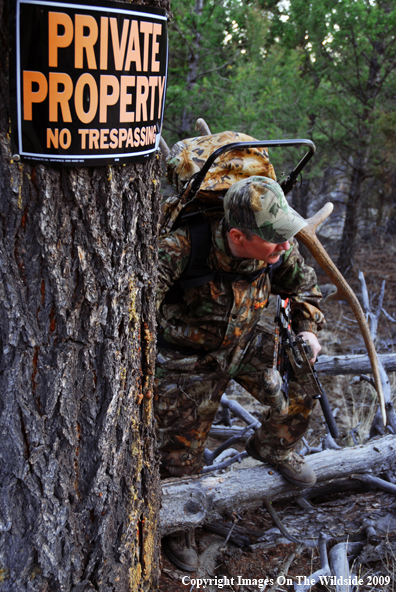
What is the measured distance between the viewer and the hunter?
110 inches

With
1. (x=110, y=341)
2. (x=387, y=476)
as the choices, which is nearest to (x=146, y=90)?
(x=110, y=341)

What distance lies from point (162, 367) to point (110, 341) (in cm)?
147

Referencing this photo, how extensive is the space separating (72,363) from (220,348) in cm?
162

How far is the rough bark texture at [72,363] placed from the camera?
1409 millimetres

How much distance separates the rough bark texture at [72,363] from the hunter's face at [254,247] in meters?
0.93

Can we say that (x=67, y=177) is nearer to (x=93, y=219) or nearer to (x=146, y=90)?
(x=93, y=219)

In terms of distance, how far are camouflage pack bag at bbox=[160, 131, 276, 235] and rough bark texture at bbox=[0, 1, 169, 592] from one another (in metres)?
1.03

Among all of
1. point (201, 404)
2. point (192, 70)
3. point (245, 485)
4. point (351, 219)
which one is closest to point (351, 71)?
point (351, 219)

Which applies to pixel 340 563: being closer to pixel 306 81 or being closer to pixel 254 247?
pixel 254 247

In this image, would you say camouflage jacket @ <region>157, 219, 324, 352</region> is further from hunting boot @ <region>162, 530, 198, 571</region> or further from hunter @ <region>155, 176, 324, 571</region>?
hunting boot @ <region>162, 530, 198, 571</region>

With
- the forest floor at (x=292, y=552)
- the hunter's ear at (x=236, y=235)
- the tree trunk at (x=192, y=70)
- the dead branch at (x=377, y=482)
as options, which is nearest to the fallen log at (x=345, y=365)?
the forest floor at (x=292, y=552)

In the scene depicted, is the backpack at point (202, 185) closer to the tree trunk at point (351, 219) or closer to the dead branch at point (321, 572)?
the dead branch at point (321, 572)

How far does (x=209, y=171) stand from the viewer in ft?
8.91

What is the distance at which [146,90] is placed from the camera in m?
1.46
